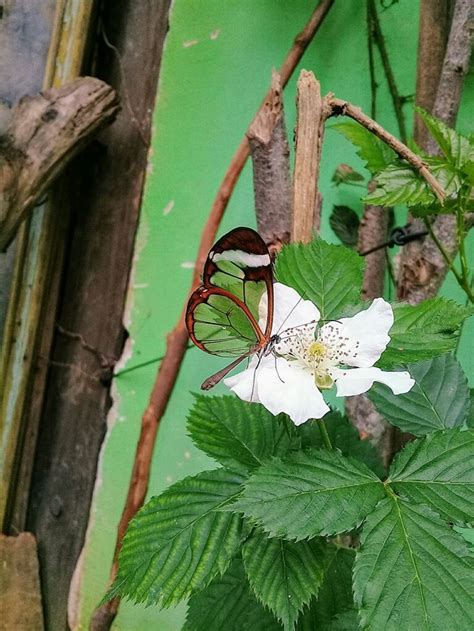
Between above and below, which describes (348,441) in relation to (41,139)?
below

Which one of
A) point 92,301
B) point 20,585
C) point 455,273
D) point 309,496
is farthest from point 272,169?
point 20,585

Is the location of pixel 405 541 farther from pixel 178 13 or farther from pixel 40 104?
pixel 178 13

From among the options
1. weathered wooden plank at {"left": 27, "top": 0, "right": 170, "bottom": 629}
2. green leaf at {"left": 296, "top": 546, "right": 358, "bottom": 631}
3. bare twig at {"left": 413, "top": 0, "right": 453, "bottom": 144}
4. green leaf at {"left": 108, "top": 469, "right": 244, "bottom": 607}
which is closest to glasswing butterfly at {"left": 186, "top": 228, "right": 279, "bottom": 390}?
green leaf at {"left": 108, "top": 469, "right": 244, "bottom": 607}

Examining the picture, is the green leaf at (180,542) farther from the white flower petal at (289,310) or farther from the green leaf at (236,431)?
the white flower petal at (289,310)

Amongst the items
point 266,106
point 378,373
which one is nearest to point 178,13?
point 266,106

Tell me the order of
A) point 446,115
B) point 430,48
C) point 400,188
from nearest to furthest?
1. point 400,188
2. point 446,115
3. point 430,48

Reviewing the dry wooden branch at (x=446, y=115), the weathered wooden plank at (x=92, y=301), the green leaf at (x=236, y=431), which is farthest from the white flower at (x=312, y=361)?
the weathered wooden plank at (x=92, y=301)

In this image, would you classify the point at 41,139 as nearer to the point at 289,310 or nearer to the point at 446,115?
the point at 446,115
